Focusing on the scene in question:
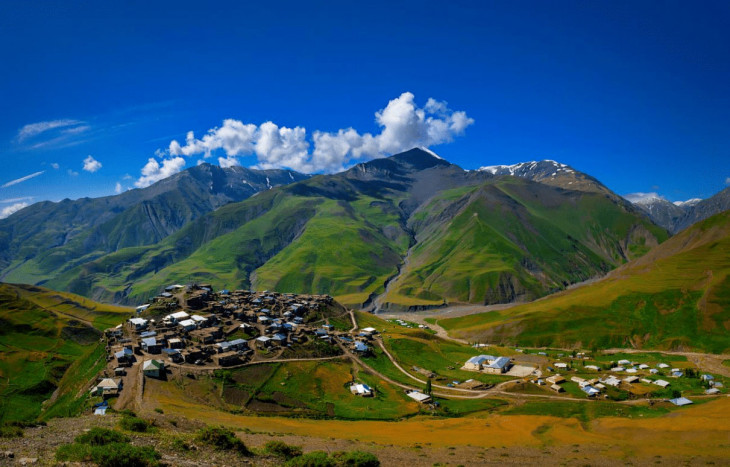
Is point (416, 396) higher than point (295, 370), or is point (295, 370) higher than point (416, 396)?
point (295, 370)

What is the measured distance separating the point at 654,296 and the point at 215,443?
597 feet

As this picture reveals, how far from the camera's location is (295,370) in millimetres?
79062

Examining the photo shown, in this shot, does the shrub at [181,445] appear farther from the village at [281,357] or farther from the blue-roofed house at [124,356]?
the blue-roofed house at [124,356]

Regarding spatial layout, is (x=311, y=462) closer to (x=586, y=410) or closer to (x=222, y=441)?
(x=222, y=441)

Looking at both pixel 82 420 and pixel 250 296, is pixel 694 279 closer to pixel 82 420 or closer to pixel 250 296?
pixel 250 296

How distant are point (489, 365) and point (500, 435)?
183 ft

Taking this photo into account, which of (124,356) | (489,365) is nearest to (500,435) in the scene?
(489,365)

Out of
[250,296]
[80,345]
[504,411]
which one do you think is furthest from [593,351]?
[80,345]

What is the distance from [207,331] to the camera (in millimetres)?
93062

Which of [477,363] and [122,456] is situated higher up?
[122,456]

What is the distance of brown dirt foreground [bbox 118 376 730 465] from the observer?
3841 cm

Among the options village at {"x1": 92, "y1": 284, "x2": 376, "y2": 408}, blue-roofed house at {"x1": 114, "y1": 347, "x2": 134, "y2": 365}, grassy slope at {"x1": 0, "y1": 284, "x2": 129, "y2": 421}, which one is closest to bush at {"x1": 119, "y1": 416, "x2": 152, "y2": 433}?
village at {"x1": 92, "y1": 284, "x2": 376, "y2": 408}

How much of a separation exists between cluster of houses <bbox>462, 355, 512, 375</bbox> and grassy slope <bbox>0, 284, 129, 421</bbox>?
3436 inches

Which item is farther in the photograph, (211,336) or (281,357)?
(211,336)
